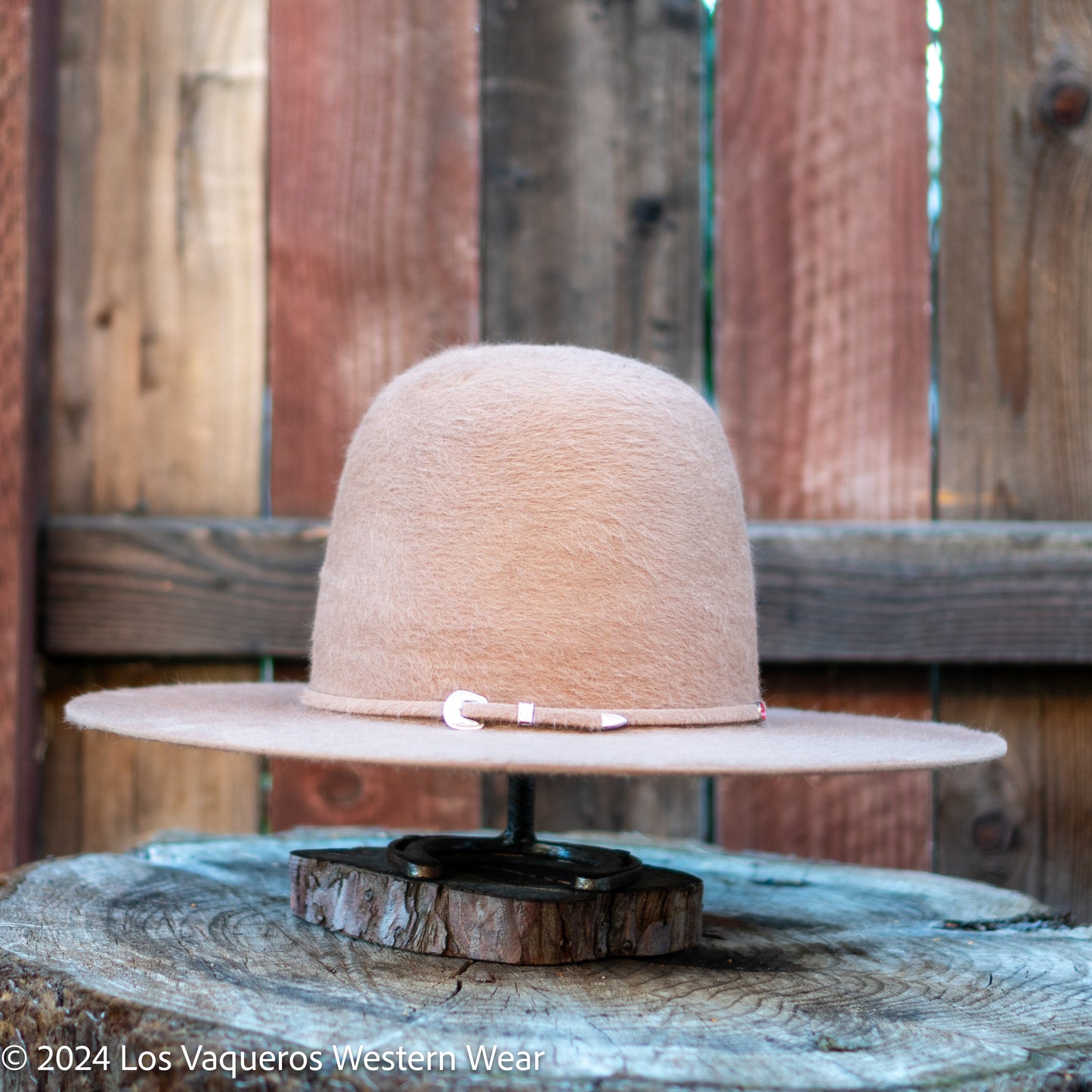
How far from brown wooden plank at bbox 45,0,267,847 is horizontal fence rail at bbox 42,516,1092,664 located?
122mm

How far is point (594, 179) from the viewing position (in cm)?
214

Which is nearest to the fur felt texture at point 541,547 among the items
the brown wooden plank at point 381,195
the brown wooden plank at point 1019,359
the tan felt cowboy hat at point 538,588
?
the tan felt cowboy hat at point 538,588

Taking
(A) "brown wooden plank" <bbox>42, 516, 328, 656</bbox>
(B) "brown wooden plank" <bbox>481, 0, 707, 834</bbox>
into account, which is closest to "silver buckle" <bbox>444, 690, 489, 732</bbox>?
(A) "brown wooden plank" <bbox>42, 516, 328, 656</bbox>

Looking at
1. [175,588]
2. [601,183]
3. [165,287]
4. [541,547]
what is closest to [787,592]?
[601,183]

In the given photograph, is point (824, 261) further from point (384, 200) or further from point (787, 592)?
point (384, 200)

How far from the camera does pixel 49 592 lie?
2016 millimetres

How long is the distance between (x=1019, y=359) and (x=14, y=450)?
69.1 inches

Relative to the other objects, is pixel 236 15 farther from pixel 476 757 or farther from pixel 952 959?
pixel 952 959

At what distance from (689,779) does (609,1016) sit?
1.12m

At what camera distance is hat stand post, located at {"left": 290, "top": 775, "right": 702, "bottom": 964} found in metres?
1.19

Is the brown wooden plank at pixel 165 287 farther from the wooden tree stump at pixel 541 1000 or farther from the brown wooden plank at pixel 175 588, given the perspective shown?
the wooden tree stump at pixel 541 1000

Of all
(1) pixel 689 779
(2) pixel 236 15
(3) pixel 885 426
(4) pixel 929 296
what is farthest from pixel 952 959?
(2) pixel 236 15

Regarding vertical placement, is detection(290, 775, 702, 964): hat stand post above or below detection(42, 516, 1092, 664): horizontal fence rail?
below

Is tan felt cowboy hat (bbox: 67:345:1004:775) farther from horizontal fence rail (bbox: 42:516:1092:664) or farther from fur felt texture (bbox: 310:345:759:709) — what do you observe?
horizontal fence rail (bbox: 42:516:1092:664)
